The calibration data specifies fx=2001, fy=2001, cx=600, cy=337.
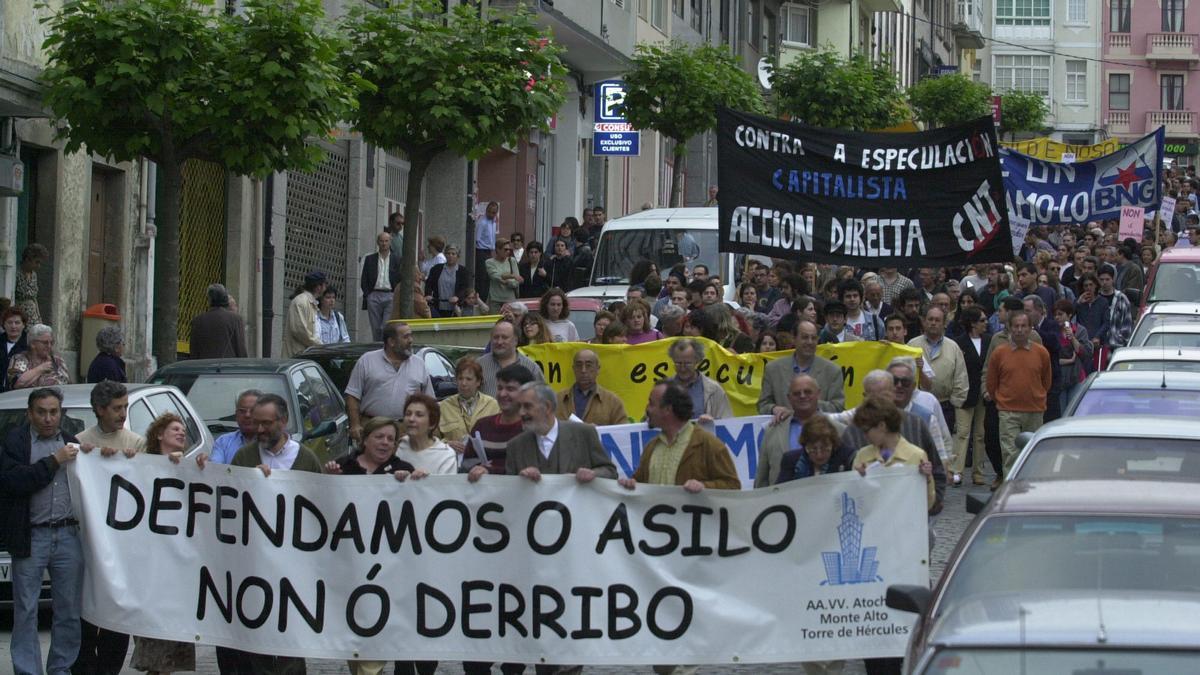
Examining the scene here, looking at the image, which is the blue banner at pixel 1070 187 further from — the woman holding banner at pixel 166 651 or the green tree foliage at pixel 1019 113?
the green tree foliage at pixel 1019 113

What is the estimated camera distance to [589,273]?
1045 inches

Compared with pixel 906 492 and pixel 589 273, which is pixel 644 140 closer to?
pixel 589 273

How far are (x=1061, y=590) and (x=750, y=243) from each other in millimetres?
10260

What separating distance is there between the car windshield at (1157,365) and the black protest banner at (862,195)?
2831 mm

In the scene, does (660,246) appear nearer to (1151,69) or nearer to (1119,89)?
(1119,89)

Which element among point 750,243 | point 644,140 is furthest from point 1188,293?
point 644,140

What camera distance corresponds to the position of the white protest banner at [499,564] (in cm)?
913

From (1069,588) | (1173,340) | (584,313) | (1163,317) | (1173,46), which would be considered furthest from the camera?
(1173,46)

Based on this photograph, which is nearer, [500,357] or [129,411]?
[129,411]

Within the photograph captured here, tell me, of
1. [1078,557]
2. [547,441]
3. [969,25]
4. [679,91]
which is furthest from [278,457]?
[969,25]

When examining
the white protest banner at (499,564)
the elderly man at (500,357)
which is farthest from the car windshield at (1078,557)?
the elderly man at (500,357)

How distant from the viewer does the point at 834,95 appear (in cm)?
4275

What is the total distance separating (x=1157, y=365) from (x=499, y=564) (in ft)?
20.0

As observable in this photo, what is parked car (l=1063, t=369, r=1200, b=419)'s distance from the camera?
11516mm
